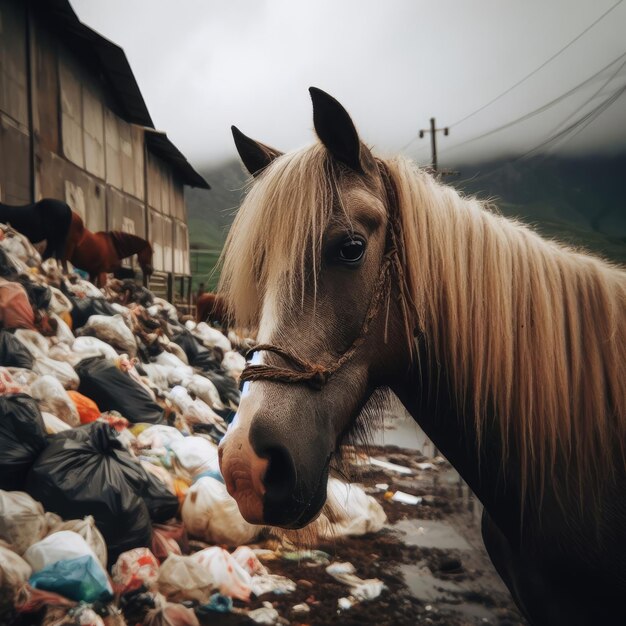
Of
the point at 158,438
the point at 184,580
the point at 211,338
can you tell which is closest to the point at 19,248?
the point at 158,438

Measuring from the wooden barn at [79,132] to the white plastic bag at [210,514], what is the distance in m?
3.44

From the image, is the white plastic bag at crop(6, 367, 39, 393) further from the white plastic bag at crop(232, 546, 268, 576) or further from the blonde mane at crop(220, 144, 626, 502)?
the blonde mane at crop(220, 144, 626, 502)

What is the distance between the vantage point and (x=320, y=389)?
0.94 metres

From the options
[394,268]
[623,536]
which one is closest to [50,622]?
[394,268]

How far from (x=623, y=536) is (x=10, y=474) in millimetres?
2121

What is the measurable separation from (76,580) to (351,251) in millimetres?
1588

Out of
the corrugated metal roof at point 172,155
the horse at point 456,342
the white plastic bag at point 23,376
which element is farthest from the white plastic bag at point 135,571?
the corrugated metal roof at point 172,155

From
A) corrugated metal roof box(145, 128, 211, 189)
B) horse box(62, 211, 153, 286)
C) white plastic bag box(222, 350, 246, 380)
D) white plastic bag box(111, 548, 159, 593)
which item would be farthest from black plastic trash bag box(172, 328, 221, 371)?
corrugated metal roof box(145, 128, 211, 189)

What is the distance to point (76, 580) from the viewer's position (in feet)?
5.08

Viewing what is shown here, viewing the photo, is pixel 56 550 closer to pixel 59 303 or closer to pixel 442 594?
pixel 442 594

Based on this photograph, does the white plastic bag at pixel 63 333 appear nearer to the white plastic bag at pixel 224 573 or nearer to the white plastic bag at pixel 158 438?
the white plastic bag at pixel 158 438

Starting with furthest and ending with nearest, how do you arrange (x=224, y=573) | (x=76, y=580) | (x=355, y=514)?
(x=355, y=514) < (x=224, y=573) < (x=76, y=580)

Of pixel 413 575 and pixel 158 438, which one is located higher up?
pixel 158 438

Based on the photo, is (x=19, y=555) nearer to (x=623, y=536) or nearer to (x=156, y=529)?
(x=156, y=529)
